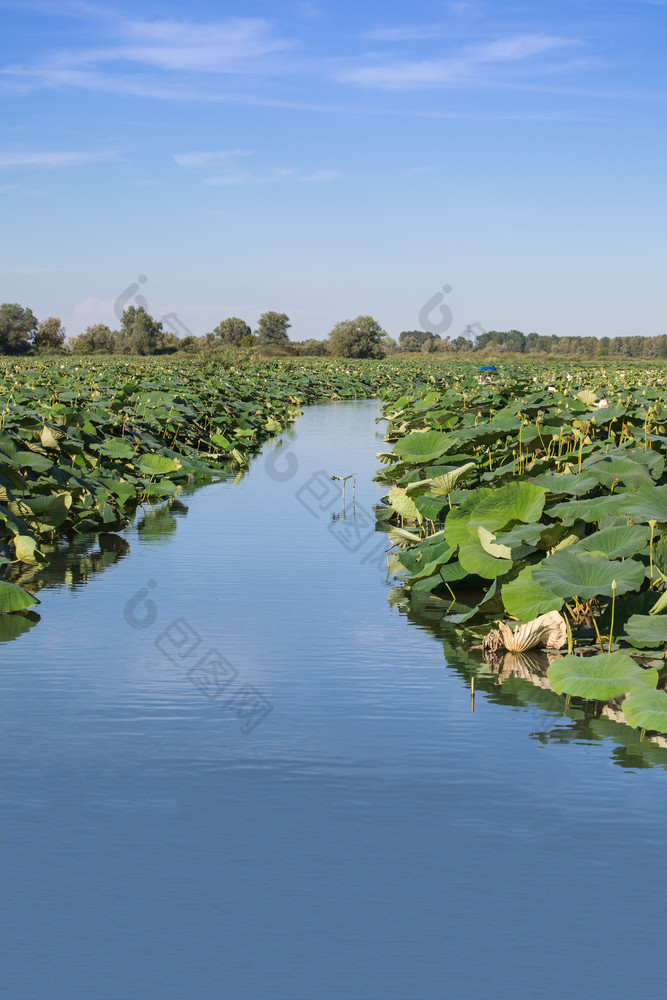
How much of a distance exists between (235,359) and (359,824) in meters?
48.9

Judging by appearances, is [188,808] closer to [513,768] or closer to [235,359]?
[513,768]

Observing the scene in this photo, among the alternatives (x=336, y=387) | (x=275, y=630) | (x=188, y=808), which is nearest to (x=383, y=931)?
(x=188, y=808)

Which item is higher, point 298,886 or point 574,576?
point 574,576

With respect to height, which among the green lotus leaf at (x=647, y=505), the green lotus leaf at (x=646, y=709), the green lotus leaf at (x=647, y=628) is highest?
the green lotus leaf at (x=647, y=505)

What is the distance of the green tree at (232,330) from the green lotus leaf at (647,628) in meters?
99.7

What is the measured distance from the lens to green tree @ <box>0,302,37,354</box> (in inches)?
3802

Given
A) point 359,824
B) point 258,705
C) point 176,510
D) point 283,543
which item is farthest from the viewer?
point 176,510

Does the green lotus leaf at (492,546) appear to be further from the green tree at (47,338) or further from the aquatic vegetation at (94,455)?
the green tree at (47,338)

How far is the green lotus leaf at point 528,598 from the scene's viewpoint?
6055 mm

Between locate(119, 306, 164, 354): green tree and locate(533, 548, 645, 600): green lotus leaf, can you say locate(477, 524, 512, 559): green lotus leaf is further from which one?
locate(119, 306, 164, 354): green tree

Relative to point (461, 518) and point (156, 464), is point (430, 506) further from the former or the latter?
point (156, 464)

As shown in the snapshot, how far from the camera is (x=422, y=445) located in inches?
426

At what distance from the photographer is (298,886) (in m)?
3.43

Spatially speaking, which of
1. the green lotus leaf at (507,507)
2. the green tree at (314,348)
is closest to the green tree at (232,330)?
the green tree at (314,348)
